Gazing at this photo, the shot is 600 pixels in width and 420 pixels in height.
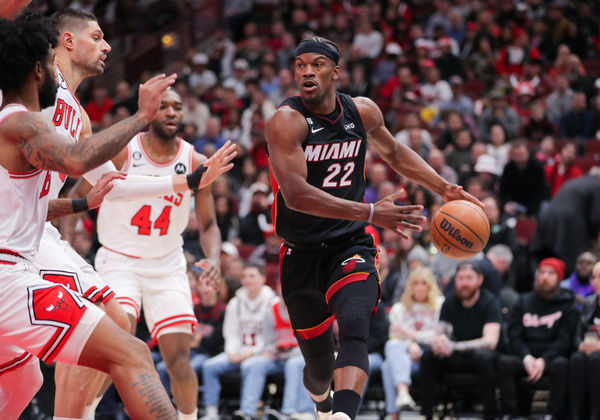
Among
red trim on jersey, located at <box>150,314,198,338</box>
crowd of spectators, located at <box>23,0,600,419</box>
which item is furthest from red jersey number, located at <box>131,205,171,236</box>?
crowd of spectators, located at <box>23,0,600,419</box>

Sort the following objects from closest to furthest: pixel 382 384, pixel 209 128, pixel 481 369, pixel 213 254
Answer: pixel 213 254, pixel 481 369, pixel 382 384, pixel 209 128

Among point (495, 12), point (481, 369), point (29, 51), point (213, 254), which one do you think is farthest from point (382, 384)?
point (495, 12)

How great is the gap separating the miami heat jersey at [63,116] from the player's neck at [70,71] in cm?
36

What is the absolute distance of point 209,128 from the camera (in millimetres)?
15688

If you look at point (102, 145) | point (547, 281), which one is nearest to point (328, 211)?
point (102, 145)

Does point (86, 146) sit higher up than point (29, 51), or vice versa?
point (29, 51)

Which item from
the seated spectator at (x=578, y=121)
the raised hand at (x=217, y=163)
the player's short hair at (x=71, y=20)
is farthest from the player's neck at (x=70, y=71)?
the seated spectator at (x=578, y=121)

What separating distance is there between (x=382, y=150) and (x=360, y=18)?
14.1 metres

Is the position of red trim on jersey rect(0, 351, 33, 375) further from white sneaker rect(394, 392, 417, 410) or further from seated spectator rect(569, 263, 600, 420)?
seated spectator rect(569, 263, 600, 420)

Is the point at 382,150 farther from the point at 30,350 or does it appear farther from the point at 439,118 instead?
the point at 439,118

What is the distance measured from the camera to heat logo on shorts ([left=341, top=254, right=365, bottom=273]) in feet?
18.8

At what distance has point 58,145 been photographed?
4.19 metres

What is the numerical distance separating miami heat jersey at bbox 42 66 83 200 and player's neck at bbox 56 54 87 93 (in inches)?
14.2

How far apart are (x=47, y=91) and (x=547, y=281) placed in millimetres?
6401
